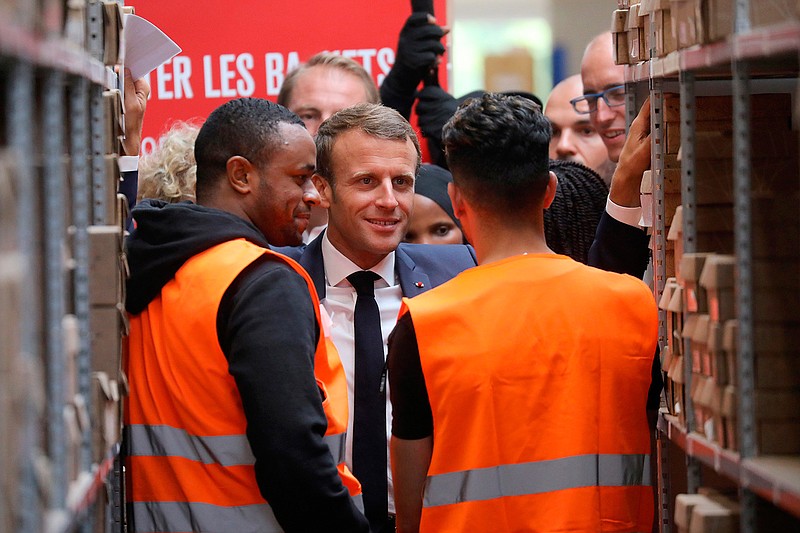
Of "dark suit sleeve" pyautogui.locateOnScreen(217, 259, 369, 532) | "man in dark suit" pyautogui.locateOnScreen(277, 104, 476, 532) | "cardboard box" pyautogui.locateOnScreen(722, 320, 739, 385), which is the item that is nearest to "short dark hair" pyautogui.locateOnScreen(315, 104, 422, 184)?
"man in dark suit" pyautogui.locateOnScreen(277, 104, 476, 532)

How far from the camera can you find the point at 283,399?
2389 mm

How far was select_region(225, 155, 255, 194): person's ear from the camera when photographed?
2844mm

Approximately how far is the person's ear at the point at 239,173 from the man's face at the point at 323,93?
1436 millimetres

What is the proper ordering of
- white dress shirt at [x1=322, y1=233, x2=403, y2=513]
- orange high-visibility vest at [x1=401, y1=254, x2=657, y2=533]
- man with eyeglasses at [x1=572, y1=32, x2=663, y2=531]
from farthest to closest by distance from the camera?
1. white dress shirt at [x1=322, y1=233, x2=403, y2=513]
2. man with eyeglasses at [x1=572, y1=32, x2=663, y2=531]
3. orange high-visibility vest at [x1=401, y1=254, x2=657, y2=533]

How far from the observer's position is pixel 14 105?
4.72ft

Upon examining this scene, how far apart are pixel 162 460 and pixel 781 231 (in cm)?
153

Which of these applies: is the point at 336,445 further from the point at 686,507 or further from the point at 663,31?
the point at 663,31

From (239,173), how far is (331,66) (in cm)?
159

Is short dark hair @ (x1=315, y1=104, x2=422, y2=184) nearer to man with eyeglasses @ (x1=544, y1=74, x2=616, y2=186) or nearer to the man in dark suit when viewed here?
the man in dark suit

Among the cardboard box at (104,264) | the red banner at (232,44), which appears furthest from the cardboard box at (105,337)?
the red banner at (232,44)

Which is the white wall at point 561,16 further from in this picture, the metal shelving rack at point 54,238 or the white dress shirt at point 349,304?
the metal shelving rack at point 54,238

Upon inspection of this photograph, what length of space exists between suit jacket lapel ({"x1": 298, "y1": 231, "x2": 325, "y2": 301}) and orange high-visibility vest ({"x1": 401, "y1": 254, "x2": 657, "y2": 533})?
2.24 feet

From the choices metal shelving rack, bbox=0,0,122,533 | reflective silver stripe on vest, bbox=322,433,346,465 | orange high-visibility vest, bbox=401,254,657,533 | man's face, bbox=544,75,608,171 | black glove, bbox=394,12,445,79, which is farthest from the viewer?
man's face, bbox=544,75,608,171

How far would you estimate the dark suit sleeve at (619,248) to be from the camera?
118 inches
